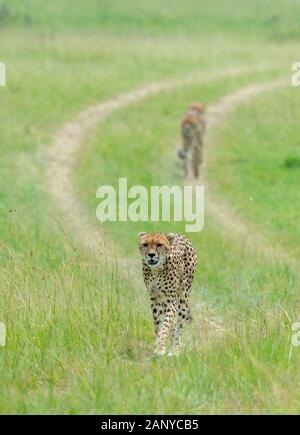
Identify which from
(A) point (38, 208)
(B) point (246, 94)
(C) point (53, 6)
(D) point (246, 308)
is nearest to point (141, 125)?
(B) point (246, 94)

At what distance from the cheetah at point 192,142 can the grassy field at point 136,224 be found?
0.46 metres

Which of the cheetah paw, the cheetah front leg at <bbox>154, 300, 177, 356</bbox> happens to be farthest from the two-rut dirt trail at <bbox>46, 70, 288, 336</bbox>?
the cheetah paw

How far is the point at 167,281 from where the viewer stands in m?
10.6

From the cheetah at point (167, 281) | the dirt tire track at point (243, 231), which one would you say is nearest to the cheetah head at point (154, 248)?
the cheetah at point (167, 281)

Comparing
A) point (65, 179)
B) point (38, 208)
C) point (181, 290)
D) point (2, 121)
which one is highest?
point (2, 121)

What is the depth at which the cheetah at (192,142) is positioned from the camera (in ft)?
71.1

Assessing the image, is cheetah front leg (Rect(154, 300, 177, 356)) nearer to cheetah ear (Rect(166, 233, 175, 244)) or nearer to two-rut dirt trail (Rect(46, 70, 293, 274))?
cheetah ear (Rect(166, 233, 175, 244))

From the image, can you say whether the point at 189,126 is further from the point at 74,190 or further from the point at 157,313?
the point at 157,313

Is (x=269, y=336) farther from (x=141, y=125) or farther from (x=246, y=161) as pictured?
(x=141, y=125)

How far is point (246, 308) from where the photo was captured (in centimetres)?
1179

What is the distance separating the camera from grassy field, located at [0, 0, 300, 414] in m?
8.90

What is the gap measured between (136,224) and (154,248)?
6.61m

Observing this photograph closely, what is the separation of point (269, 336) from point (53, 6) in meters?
39.5

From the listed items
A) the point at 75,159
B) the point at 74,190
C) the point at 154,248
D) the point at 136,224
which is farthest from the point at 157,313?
the point at 75,159
